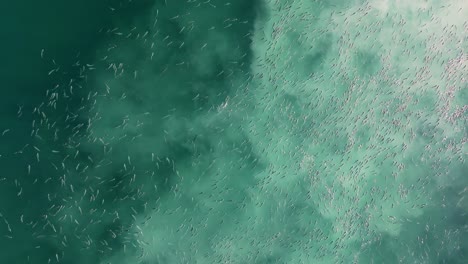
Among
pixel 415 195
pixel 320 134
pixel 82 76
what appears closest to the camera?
pixel 82 76

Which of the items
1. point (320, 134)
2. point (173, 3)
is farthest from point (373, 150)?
point (173, 3)

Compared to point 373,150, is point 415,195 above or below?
below

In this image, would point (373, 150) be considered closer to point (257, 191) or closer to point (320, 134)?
point (320, 134)

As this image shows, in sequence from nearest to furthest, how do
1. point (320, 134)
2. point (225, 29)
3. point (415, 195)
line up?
1. point (225, 29)
2. point (320, 134)
3. point (415, 195)

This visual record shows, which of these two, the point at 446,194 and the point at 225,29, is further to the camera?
the point at 446,194

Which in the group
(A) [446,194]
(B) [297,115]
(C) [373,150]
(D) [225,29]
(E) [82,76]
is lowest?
(A) [446,194]

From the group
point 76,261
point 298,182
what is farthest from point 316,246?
point 76,261
